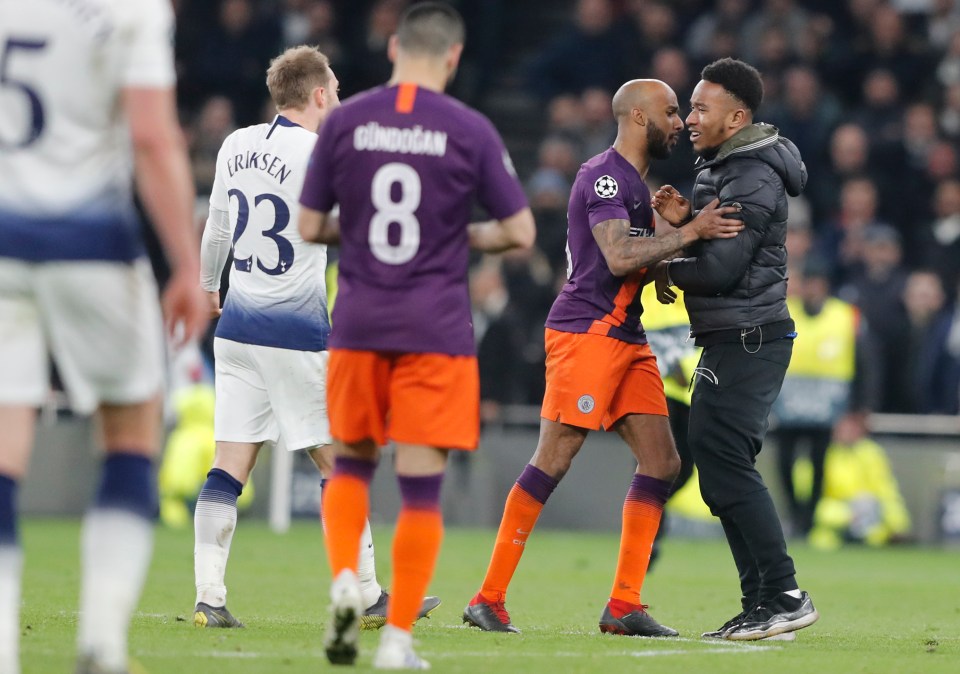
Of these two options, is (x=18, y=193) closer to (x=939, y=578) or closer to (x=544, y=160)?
(x=939, y=578)

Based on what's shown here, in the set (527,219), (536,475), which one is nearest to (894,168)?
(536,475)

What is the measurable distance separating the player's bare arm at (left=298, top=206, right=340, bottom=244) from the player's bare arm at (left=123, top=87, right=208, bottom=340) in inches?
37.4

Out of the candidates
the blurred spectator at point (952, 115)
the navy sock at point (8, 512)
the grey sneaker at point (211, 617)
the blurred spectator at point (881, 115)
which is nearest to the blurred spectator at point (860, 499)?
the blurred spectator at point (881, 115)

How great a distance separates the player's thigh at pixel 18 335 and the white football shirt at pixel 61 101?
0.06 m

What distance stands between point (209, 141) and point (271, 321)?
37.2 feet

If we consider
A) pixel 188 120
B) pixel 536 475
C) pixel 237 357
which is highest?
pixel 188 120

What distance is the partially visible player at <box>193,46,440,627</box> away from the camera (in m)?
7.09

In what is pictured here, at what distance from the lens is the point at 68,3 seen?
4.68m

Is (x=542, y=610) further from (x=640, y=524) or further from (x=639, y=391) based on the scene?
(x=639, y=391)

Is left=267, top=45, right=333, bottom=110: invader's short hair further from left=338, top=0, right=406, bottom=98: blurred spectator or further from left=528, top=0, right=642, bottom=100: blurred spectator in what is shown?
left=338, top=0, right=406, bottom=98: blurred spectator

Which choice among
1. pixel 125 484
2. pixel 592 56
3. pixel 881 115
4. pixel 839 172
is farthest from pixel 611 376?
pixel 592 56

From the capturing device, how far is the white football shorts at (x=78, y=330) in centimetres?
469

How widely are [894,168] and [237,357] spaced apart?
11.1 meters

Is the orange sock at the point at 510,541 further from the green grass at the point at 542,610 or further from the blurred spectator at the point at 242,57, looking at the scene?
the blurred spectator at the point at 242,57
